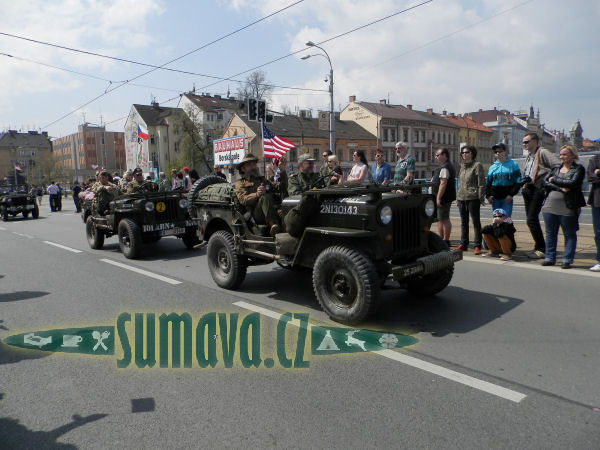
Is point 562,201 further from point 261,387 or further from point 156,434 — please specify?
point 156,434

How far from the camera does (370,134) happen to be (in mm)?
70250

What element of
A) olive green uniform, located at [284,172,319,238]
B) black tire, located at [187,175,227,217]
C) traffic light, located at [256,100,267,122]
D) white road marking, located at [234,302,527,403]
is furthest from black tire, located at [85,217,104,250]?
traffic light, located at [256,100,267,122]

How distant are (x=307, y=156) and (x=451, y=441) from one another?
481 cm

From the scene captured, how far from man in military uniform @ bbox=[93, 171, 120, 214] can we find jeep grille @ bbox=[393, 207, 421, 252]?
7.78 m

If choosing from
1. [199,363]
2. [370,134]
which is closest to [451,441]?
[199,363]

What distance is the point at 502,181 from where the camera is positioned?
796 cm

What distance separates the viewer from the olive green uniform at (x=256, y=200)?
5.87 metres

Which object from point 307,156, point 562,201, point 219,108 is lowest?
point 562,201

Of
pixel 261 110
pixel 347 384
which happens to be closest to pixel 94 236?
pixel 347 384

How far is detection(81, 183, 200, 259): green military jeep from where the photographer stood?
360 inches

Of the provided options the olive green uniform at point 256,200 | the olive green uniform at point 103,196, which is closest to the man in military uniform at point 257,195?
the olive green uniform at point 256,200

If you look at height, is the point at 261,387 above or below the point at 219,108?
below

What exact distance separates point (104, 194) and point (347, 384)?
879 cm

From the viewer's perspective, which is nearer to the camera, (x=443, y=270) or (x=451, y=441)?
(x=451, y=441)
